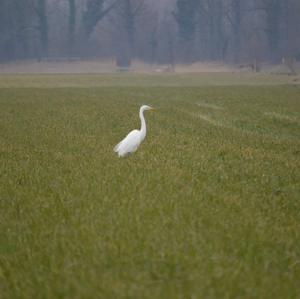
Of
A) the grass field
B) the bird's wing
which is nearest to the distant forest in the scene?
the bird's wing

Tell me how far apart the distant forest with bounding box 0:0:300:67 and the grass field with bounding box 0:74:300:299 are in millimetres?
73058

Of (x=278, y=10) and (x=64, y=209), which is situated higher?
(x=278, y=10)

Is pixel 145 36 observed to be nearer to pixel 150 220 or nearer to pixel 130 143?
pixel 130 143

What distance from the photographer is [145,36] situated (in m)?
96.9

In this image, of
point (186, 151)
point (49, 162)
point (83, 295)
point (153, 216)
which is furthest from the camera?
point (186, 151)

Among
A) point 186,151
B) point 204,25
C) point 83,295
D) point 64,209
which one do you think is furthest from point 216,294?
point 204,25

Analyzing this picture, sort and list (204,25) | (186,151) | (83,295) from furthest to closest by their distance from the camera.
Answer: (204,25) → (186,151) → (83,295)

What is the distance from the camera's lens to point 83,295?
5078 mm

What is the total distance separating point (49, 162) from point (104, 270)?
6.74m

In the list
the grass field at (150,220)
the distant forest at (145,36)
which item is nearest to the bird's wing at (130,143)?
→ the grass field at (150,220)

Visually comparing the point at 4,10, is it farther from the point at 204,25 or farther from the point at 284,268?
the point at 284,268

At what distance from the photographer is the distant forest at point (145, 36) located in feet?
295

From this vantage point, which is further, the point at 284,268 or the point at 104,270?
the point at 284,268

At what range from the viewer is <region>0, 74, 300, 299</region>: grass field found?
17.9ft
